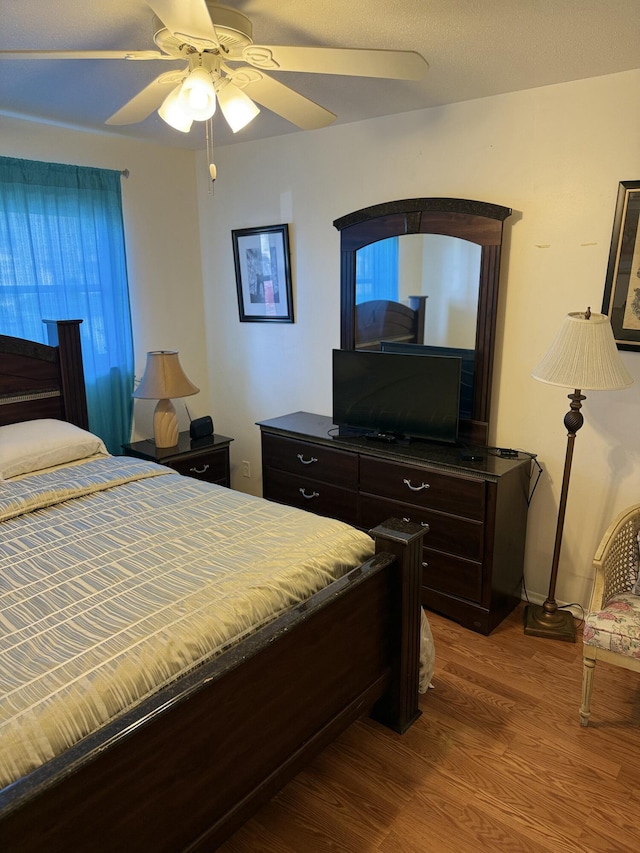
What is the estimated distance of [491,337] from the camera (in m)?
2.90

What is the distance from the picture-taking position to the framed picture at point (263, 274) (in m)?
3.73

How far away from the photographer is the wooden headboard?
3094 mm

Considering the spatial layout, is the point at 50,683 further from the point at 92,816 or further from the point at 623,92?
the point at 623,92

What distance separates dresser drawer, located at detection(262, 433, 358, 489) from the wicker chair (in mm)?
1271

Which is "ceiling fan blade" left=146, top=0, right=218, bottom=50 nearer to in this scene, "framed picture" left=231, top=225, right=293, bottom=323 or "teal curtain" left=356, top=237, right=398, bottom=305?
"teal curtain" left=356, top=237, right=398, bottom=305

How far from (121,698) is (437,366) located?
211 centimetres

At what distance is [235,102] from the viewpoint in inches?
71.2

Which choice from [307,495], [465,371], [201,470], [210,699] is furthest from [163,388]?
[210,699]

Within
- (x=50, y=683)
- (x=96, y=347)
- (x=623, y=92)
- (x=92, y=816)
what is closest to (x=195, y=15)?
(x=50, y=683)

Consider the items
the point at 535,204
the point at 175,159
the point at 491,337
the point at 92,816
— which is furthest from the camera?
the point at 175,159

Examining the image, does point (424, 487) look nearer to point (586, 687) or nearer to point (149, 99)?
point (586, 687)

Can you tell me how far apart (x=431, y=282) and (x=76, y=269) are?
2.04 meters

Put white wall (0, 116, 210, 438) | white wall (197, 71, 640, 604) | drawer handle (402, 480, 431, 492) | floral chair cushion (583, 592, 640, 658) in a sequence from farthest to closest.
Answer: white wall (0, 116, 210, 438) < drawer handle (402, 480, 431, 492) < white wall (197, 71, 640, 604) < floral chair cushion (583, 592, 640, 658)

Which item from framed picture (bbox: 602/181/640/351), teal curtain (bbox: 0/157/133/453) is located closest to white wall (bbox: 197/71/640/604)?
framed picture (bbox: 602/181/640/351)
